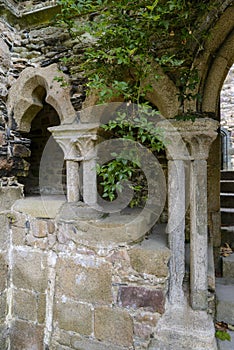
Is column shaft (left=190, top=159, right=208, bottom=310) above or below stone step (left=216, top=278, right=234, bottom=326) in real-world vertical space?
above

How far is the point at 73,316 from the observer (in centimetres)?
191

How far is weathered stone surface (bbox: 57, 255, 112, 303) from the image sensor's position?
5.90 ft

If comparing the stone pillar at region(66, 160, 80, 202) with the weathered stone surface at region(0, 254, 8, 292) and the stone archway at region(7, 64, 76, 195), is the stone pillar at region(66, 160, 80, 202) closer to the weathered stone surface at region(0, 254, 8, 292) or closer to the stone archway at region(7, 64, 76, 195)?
the stone archway at region(7, 64, 76, 195)

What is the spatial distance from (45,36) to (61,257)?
189 centimetres

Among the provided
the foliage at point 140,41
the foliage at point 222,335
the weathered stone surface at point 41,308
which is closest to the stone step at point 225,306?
the foliage at point 222,335

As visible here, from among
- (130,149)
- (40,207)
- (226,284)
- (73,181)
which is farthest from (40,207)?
(226,284)

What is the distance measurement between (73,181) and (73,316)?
3.40ft

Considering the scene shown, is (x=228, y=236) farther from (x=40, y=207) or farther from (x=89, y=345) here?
(x=40, y=207)

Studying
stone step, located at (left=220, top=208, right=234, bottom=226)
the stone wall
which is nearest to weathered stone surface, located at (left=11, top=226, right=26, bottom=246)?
stone step, located at (left=220, top=208, right=234, bottom=226)

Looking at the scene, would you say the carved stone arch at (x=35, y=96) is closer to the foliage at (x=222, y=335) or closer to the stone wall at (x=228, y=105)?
the foliage at (x=222, y=335)

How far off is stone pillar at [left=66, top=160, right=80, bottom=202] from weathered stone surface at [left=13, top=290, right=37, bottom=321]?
893 millimetres

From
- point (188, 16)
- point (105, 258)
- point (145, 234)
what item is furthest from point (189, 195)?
point (188, 16)

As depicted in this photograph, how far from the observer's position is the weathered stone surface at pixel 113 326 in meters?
1.73

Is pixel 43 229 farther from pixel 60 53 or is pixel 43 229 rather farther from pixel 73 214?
pixel 60 53
